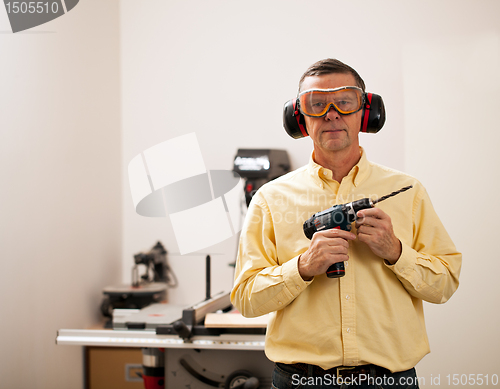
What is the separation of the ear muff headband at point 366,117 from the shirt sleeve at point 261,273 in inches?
11.6

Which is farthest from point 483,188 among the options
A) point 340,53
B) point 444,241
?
point 444,241

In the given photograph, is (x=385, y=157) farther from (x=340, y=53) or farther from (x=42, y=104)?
(x=42, y=104)

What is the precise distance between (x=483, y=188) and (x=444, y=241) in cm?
183

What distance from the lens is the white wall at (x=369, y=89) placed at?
114 inches

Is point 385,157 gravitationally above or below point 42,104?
below

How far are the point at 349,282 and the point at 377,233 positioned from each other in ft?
0.61

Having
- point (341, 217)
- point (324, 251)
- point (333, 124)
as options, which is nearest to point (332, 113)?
point (333, 124)

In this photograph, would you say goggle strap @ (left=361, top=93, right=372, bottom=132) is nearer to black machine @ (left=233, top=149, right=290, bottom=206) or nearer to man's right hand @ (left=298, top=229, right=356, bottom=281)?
man's right hand @ (left=298, top=229, right=356, bottom=281)

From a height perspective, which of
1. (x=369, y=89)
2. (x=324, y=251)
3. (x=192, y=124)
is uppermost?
(x=369, y=89)

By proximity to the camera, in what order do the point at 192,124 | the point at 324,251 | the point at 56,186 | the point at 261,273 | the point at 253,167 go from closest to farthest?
1. the point at 324,251
2. the point at 261,273
3. the point at 56,186
4. the point at 253,167
5. the point at 192,124

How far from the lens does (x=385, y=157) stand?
3.12 meters

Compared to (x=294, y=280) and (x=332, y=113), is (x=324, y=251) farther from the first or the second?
(x=332, y=113)

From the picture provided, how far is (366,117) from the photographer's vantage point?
1.48m

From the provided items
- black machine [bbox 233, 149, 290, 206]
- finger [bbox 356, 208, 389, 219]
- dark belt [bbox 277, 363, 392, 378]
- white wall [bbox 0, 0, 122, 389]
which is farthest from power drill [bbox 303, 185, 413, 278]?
white wall [bbox 0, 0, 122, 389]
